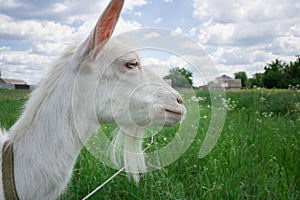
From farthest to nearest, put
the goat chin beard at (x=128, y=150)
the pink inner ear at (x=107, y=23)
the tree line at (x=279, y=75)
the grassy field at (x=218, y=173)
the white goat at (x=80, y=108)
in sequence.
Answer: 1. the tree line at (x=279, y=75)
2. the grassy field at (x=218, y=173)
3. the goat chin beard at (x=128, y=150)
4. the white goat at (x=80, y=108)
5. the pink inner ear at (x=107, y=23)

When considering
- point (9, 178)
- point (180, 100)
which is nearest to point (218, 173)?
point (180, 100)

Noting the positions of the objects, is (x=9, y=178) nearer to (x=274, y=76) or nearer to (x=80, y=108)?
(x=80, y=108)

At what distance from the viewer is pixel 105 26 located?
4.88ft

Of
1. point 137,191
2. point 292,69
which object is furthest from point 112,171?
point 292,69

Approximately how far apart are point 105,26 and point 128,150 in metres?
0.83

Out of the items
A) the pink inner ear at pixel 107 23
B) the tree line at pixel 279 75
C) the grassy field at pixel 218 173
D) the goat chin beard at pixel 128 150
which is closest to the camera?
the pink inner ear at pixel 107 23

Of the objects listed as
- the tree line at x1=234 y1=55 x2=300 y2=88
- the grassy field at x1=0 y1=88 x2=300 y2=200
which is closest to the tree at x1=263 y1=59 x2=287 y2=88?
the tree line at x1=234 y1=55 x2=300 y2=88

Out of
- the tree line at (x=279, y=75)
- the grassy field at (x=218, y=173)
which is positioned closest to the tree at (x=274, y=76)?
the tree line at (x=279, y=75)

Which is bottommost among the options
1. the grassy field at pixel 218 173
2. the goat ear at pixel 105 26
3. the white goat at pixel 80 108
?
the grassy field at pixel 218 173

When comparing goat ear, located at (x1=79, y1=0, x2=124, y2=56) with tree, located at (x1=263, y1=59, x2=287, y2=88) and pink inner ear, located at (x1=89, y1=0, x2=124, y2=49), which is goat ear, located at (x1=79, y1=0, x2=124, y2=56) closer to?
pink inner ear, located at (x1=89, y1=0, x2=124, y2=49)

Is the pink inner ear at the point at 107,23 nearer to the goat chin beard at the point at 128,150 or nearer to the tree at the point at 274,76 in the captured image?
the goat chin beard at the point at 128,150

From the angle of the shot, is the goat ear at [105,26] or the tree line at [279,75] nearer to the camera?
the goat ear at [105,26]

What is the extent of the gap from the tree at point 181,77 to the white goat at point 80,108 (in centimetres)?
8

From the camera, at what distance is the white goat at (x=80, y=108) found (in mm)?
1649
